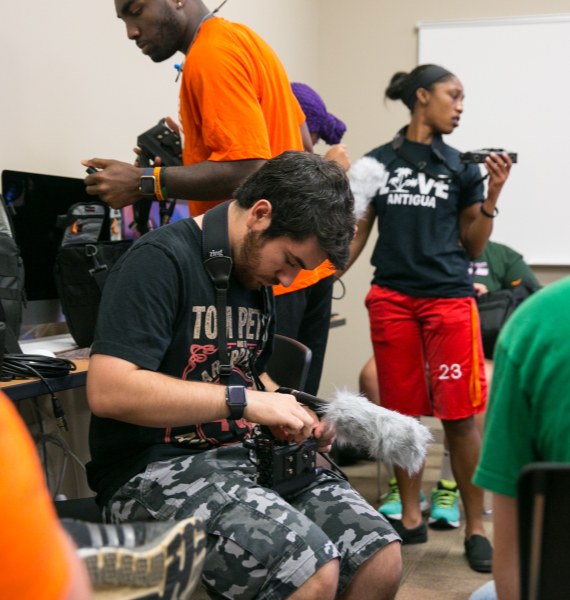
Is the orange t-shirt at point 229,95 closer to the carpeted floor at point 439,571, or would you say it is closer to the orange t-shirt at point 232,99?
the orange t-shirt at point 232,99

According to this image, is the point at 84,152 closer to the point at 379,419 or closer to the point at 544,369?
the point at 379,419

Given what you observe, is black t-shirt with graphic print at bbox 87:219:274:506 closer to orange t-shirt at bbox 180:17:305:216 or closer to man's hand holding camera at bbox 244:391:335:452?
man's hand holding camera at bbox 244:391:335:452

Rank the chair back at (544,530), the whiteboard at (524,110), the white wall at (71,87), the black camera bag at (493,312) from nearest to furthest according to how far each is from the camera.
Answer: the chair back at (544,530) → the white wall at (71,87) → the black camera bag at (493,312) → the whiteboard at (524,110)

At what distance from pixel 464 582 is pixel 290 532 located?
4.57 feet

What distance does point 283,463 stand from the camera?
1169 millimetres

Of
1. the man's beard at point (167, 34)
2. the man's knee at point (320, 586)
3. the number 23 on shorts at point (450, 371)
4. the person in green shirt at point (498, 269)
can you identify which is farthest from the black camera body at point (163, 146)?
the person in green shirt at point (498, 269)

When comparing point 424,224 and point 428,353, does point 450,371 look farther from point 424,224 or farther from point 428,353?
point 424,224

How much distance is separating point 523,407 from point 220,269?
0.73 m

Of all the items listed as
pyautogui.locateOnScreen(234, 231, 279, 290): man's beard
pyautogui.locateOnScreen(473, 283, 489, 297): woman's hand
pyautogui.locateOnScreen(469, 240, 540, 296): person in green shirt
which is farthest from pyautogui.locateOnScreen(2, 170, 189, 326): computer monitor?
pyautogui.locateOnScreen(469, 240, 540, 296): person in green shirt

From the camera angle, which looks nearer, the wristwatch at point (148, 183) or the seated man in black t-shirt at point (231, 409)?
the seated man in black t-shirt at point (231, 409)

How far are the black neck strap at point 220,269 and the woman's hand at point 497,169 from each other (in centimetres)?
137

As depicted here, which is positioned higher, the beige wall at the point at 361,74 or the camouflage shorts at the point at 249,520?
the beige wall at the point at 361,74

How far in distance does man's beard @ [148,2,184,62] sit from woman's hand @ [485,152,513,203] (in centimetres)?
119

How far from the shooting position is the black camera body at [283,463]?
1.15 meters
